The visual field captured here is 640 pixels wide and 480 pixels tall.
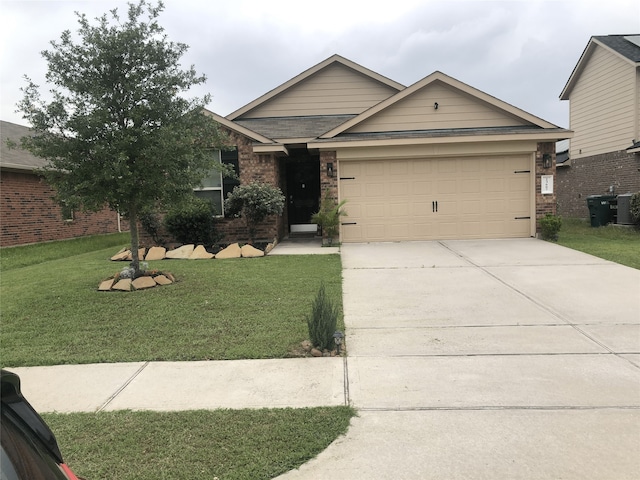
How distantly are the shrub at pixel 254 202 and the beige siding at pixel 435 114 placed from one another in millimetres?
2958

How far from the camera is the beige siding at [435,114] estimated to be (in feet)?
44.2

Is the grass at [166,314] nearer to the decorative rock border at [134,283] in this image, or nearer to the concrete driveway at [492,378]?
the decorative rock border at [134,283]

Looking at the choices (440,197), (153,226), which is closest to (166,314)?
(153,226)

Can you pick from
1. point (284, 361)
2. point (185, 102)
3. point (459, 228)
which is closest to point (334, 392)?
point (284, 361)

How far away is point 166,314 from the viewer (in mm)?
6578

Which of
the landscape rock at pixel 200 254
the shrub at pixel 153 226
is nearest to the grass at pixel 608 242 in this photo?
the landscape rock at pixel 200 254

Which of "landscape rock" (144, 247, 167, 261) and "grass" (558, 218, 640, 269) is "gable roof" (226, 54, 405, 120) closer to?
"landscape rock" (144, 247, 167, 261)

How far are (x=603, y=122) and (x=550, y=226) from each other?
9146mm

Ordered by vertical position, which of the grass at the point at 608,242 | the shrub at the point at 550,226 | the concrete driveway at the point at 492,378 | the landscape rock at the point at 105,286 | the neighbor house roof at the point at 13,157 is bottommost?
the concrete driveway at the point at 492,378

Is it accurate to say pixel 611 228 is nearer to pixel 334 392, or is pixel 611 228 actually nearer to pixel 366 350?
pixel 366 350

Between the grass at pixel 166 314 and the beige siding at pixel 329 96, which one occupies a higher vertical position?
the beige siding at pixel 329 96

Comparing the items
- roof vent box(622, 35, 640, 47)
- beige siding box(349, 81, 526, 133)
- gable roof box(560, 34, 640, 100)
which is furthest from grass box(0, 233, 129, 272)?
roof vent box(622, 35, 640, 47)

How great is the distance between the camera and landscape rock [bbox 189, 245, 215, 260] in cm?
1195

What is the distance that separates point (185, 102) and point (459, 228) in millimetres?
8543
